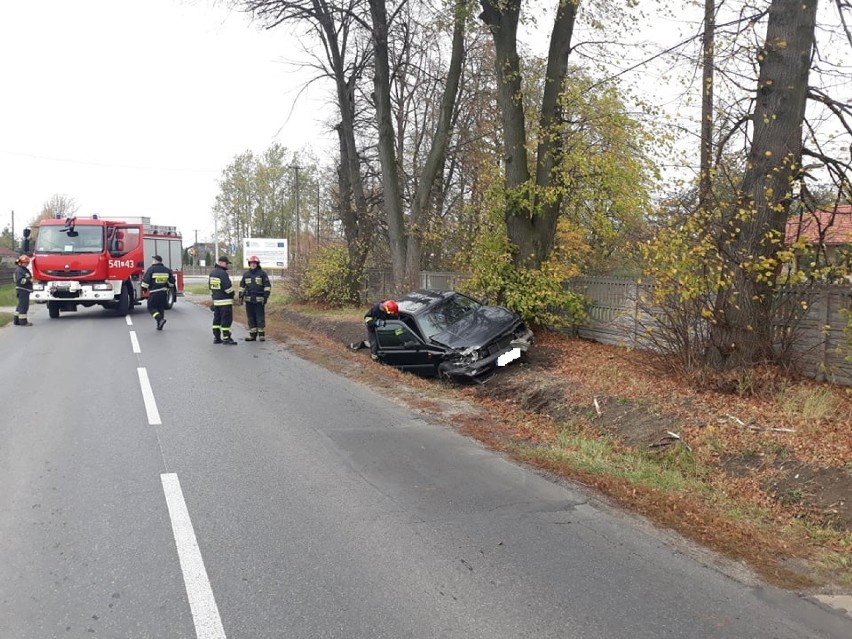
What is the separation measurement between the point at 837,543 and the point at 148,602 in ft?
14.5

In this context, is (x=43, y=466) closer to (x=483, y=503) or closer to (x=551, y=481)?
(x=483, y=503)

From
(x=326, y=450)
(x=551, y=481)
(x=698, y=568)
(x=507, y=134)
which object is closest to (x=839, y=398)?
(x=551, y=481)

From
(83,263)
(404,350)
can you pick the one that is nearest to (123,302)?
(83,263)

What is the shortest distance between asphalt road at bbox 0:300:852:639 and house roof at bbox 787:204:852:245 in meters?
4.45

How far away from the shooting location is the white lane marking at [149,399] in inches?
323

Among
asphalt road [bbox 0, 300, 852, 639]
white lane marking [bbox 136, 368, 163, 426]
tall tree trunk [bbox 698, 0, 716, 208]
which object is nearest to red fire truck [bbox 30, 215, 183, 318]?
white lane marking [bbox 136, 368, 163, 426]

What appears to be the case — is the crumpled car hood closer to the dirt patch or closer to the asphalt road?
the dirt patch

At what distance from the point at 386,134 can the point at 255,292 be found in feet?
20.2

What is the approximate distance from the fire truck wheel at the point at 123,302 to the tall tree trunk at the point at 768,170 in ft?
61.2

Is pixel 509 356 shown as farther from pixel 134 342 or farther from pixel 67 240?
pixel 67 240

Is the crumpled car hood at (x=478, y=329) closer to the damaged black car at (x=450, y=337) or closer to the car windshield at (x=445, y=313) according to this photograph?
the damaged black car at (x=450, y=337)

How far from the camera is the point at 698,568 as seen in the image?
14.5 feet

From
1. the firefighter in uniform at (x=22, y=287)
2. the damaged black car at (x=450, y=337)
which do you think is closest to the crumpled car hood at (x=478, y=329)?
the damaged black car at (x=450, y=337)

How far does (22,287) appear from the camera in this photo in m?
19.3
